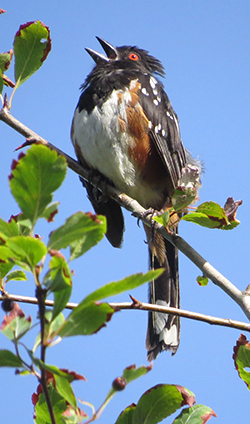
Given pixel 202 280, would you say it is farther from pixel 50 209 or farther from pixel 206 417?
pixel 50 209

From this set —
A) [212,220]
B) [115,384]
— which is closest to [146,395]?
[115,384]

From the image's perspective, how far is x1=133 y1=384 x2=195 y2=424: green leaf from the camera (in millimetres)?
1109

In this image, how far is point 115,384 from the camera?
861mm

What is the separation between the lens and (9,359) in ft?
2.90

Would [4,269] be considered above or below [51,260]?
above

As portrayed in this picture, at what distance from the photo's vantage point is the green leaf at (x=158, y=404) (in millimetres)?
1109

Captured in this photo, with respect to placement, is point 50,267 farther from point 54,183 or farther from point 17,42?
point 17,42

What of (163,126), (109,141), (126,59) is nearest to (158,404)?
(109,141)

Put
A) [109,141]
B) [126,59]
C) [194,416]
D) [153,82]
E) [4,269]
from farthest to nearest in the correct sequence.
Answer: [126,59] < [153,82] < [109,141] < [4,269] < [194,416]

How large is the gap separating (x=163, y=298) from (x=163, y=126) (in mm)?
1184

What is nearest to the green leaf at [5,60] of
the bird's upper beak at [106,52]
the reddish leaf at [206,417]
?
the reddish leaf at [206,417]

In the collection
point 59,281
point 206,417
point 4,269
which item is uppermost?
point 4,269

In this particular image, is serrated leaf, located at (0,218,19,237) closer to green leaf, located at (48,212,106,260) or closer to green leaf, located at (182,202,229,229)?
green leaf, located at (48,212,106,260)

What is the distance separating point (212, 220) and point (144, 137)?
1.62 m
